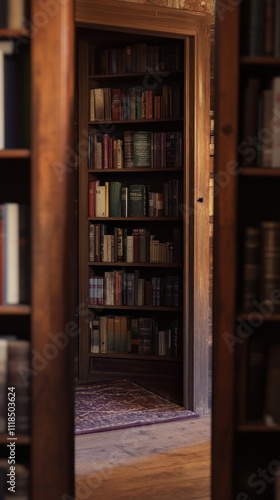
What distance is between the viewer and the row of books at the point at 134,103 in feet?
15.2

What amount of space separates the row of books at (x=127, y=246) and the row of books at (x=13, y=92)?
9.04 feet

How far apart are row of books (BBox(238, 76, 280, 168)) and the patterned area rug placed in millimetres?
2239

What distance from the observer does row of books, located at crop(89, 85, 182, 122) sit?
4645 mm

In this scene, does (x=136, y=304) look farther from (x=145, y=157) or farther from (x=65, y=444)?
(x=65, y=444)

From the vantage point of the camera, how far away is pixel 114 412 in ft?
13.4

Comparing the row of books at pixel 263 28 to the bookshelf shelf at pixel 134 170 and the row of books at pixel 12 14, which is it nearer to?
the row of books at pixel 12 14

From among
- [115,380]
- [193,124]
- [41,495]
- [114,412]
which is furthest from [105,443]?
[193,124]

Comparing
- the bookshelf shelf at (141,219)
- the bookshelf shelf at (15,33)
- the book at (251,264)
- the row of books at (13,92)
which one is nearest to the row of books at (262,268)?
the book at (251,264)

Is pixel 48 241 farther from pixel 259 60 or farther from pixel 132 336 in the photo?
pixel 132 336

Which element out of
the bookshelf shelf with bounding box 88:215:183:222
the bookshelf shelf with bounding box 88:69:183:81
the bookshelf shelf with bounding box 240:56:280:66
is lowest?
the bookshelf shelf with bounding box 88:215:183:222

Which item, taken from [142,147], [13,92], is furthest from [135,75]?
[13,92]

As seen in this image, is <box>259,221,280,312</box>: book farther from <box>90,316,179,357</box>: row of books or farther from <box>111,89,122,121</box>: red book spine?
<box>111,89,122,121</box>: red book spine

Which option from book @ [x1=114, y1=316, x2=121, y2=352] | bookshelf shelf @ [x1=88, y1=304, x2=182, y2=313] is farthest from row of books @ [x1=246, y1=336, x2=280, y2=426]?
book @ [x1=114, y1=316, x2=121, y2=352]

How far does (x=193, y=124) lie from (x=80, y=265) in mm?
1489
